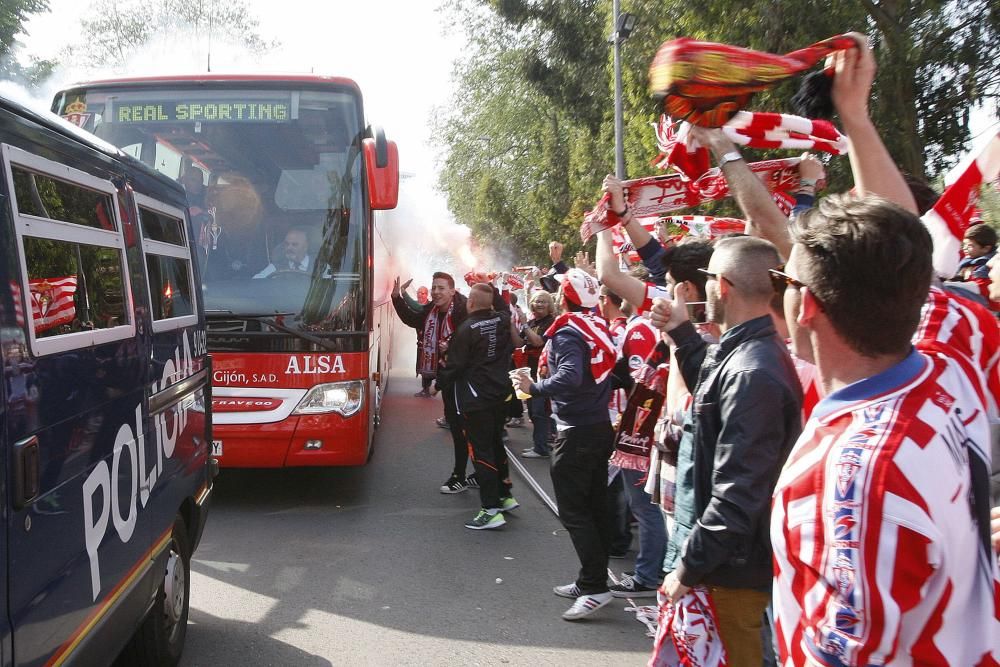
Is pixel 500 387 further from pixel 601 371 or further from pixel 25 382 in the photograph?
pixel 25 382

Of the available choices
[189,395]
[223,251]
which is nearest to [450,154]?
[223,251]

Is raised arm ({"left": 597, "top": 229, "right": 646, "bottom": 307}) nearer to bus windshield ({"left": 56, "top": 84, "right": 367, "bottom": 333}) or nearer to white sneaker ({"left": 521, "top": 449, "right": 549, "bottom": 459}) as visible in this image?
bus windshield ({"left": 56, "top": 84, "right": 367, "bottom": 333})

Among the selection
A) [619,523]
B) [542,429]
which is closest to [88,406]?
[619,523]

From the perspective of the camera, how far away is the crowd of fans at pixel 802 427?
1.49m

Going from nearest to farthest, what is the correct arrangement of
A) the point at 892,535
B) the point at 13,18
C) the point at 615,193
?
the point at 892,535 → the point at 615,193 → the point at 13,18

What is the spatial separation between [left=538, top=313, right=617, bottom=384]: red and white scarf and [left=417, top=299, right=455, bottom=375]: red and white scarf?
515cm

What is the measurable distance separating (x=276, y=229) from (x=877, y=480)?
6.24 m

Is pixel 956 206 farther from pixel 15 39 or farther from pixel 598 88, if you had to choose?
pixel 15 39

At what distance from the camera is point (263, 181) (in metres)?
7.26

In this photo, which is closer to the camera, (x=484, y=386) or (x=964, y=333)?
(x=964, y=333)

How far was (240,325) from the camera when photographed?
689 centimetres

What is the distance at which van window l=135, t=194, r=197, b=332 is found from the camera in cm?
392

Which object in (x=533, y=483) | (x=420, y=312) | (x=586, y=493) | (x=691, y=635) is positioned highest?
(x=420, y=312)

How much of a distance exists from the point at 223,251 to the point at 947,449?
635 centimetres
